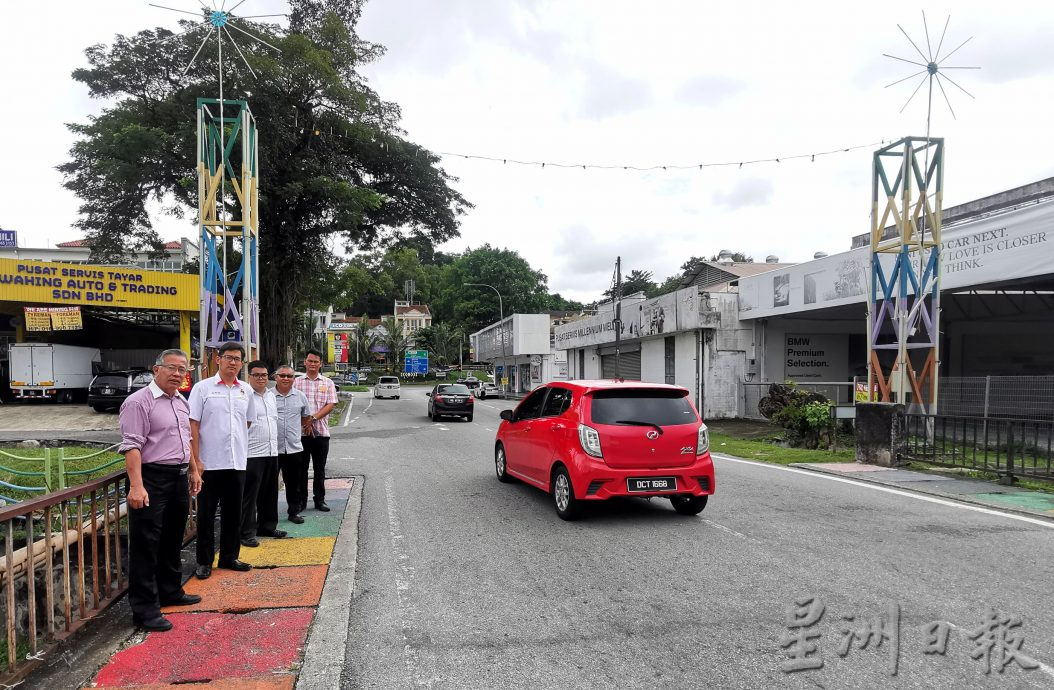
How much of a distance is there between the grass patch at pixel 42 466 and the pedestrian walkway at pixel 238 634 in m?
2.90

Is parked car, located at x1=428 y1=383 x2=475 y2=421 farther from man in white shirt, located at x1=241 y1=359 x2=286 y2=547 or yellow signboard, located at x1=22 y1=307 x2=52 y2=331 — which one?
man in white shirt, located at x1=241 y1=359 x2=286 y2=547

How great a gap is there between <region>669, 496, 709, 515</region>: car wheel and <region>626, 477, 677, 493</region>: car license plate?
0.58 meters

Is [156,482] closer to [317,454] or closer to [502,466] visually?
[317,454]

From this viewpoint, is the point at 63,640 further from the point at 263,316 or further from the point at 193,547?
the point at 263,316

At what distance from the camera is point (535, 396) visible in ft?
29.7

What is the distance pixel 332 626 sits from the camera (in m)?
4.32

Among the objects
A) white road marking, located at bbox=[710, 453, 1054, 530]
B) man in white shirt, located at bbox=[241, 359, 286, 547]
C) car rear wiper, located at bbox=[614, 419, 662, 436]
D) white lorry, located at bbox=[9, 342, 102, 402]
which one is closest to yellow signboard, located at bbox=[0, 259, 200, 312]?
white lorry, located at bbox=[9, 342, 102, 402]

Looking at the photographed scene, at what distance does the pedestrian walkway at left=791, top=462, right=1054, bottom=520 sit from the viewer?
835 cm

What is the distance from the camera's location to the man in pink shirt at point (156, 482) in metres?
4.29

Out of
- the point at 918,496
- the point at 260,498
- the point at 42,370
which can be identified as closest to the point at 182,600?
the point at 260,498

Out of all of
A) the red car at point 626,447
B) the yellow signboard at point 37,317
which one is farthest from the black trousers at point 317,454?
the yellow signboard at point 37,317

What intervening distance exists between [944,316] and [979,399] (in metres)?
11.9

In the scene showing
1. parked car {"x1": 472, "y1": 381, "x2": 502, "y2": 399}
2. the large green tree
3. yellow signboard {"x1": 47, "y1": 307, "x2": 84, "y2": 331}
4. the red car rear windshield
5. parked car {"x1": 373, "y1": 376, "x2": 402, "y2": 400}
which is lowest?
parked car {"x1": 472, "y1": 381, "x2": 502, "y2": 399}

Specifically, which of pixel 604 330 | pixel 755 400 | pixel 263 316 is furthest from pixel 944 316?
pixel 263 316
